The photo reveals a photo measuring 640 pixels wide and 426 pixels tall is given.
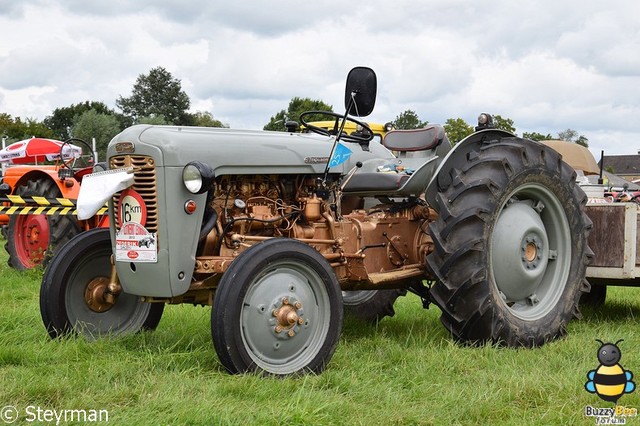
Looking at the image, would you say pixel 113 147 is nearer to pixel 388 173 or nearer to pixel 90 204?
pixel 90 204

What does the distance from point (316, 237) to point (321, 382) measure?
1.21 meters

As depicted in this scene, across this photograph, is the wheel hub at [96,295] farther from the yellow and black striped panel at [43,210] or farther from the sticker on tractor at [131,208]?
the yellow and black striped panel at [43,210]

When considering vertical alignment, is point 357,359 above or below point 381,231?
below

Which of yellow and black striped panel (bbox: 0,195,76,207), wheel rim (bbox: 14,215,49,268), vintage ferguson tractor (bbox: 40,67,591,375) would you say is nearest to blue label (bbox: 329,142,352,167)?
vintage ferguson tractor (bbox: 40,67,591,375)

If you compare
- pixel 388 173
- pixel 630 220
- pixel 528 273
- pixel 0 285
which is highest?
pixel 388 173

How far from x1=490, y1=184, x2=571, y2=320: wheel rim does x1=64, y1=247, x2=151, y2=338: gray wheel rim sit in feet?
8.09

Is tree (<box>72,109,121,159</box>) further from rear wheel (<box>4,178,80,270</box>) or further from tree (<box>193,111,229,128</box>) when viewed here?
rear wheel (<box>4,178,80,270</box>)

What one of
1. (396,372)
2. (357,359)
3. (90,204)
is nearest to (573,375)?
(396,372)

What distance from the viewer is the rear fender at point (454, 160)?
5066 millimetres

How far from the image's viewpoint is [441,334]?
5.34 m

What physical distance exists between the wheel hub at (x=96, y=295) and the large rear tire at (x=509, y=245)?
7.21ft

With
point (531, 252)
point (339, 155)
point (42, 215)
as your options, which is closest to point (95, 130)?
point (42, 215)

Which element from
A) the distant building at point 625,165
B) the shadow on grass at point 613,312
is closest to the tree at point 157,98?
the distant building at point 625,165

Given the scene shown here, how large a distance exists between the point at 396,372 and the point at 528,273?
1531mm
